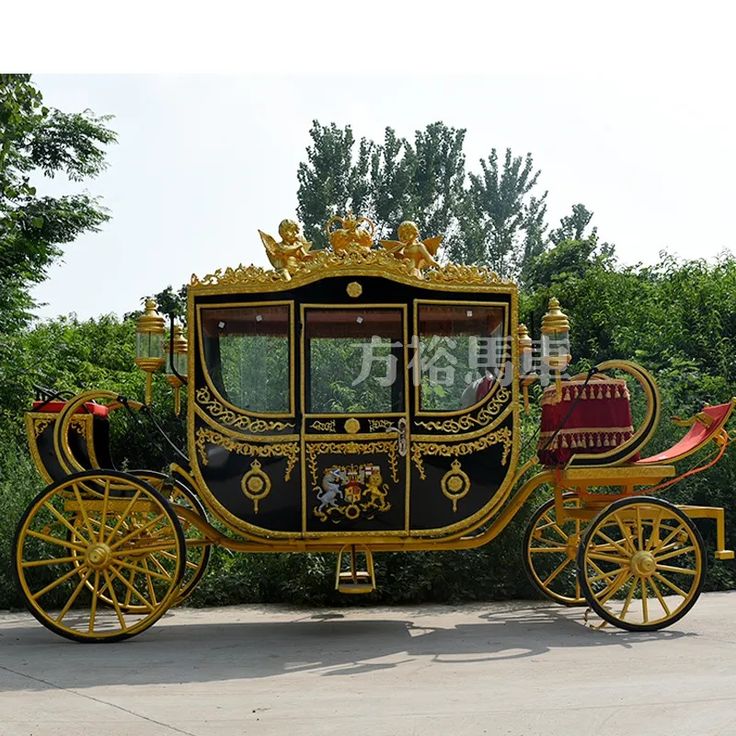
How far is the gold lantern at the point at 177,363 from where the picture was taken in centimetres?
679

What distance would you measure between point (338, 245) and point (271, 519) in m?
1.73

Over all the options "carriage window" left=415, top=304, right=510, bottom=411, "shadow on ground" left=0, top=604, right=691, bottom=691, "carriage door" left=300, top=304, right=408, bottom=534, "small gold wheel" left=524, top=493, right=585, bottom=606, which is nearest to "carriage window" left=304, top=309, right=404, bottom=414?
"carriage door" left=300, top=304, right=408, bottom=534

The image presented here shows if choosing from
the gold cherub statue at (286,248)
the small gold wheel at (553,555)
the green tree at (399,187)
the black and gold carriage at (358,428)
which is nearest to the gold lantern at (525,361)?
the black and gold carriage at (358,428)

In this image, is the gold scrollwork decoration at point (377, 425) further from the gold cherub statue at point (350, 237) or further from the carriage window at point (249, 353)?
the gold cherub statue at point (350, 237)

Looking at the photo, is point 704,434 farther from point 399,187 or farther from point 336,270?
point 399,187

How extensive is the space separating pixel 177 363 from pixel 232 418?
0.96m

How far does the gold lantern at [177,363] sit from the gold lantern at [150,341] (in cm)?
23

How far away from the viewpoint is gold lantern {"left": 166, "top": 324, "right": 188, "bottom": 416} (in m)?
6.79

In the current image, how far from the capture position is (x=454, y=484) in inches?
254

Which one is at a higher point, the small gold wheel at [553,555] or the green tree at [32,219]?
the green tree at [32,219]

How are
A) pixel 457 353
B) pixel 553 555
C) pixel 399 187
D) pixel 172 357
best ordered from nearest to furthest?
pixel 457 353, pixel 172 357, pixel 553 555, pixel 399 187

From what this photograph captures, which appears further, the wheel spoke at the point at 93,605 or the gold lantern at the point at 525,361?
the gold lantern at the point at 525,361

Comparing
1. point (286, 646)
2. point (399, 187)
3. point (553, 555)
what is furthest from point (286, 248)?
point (399, 187)

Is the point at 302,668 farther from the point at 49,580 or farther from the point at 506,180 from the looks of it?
the point at 506,180
